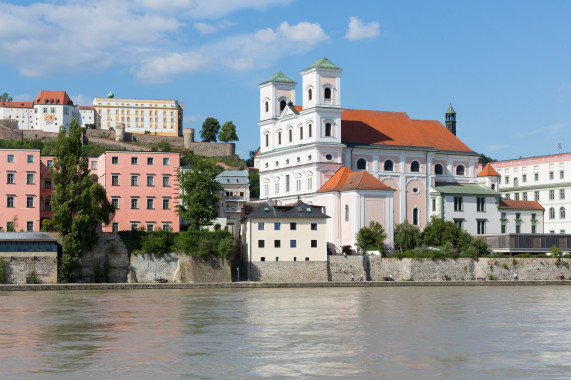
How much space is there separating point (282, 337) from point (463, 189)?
61807 millimetres

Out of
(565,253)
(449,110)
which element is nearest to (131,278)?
(565,253)

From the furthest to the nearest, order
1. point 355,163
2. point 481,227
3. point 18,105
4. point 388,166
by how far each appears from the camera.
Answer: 1. point 18,105
2. point 388,166
3. point 355,163
4. point 481,227

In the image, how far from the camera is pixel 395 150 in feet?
305

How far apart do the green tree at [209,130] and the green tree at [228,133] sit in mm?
1757

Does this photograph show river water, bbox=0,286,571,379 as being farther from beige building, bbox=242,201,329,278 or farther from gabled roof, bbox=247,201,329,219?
gabled roof, bbox=247,201,329,219

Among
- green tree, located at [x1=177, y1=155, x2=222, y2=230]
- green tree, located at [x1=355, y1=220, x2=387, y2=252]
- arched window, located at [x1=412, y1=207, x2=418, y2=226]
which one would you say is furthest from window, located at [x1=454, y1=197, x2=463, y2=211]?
green tree, located at [x1=177, y1=155, x2=222, y2=230]

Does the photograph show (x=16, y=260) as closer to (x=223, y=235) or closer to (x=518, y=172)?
(x=223, y=235)

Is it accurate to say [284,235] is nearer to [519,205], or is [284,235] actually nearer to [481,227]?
[481,227]

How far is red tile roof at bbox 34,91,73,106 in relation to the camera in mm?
186250

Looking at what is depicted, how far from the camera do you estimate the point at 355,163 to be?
92.1 meters

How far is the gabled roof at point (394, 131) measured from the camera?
93887 mm

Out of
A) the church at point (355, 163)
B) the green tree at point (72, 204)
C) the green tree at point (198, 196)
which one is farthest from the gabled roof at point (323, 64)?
the green tree at point (72, 204)

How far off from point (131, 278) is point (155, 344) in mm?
37712

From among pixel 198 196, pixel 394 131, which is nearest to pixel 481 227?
pixel 394 131
